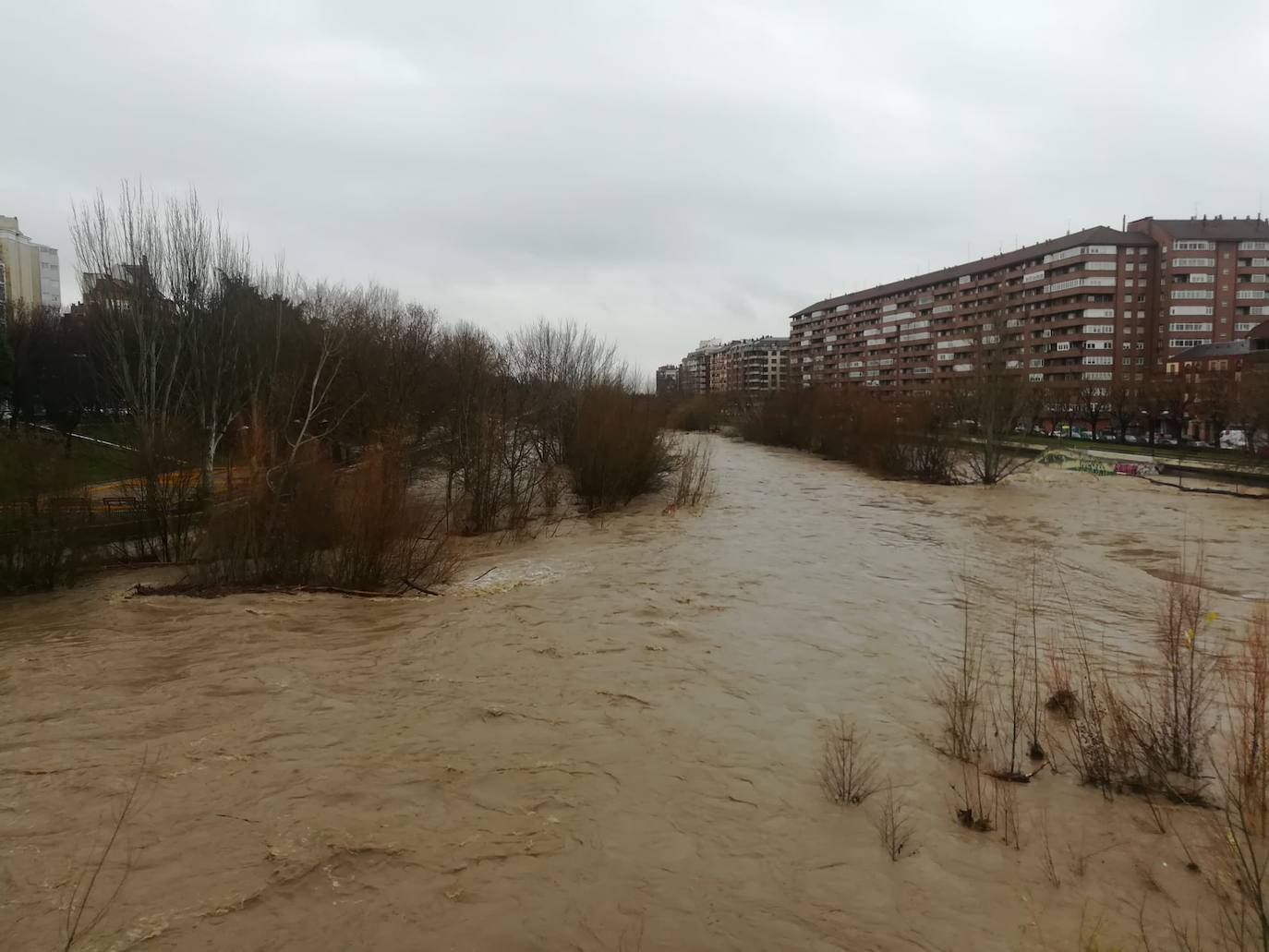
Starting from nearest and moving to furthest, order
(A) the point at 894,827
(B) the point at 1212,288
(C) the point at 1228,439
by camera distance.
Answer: (A) the point at 894,827 → (C) the point at 1228,439 → (B) the point at 1212,288

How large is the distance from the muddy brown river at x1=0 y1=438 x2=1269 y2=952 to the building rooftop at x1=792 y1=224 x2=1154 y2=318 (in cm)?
8647

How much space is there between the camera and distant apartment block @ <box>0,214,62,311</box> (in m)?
74.1

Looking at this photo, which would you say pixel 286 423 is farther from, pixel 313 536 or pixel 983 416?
pixel 983 416

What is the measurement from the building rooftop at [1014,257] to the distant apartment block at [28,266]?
104 m

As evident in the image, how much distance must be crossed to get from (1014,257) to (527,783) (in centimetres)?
10392

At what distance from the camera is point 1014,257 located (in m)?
92.8

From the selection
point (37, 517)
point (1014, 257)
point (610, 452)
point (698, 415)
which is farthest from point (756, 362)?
point (37, 517)

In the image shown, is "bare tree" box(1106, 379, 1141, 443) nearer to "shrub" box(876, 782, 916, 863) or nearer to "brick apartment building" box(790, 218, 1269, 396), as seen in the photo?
"brick apartment building" box(790, 218, 1269, 396)

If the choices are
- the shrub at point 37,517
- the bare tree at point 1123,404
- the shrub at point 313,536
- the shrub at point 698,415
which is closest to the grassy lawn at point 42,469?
the shrub at point 37,517

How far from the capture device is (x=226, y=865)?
13.9 feet

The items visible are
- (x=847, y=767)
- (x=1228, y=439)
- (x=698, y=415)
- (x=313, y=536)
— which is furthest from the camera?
(x=698, y=415)

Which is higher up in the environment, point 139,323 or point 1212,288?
point 1212,288

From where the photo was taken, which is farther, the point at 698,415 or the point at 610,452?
the point at 698,415

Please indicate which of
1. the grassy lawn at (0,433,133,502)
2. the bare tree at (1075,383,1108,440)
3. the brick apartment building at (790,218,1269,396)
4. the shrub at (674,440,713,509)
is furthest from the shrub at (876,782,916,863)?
the brick apartment building at (790,218,1269,396)
